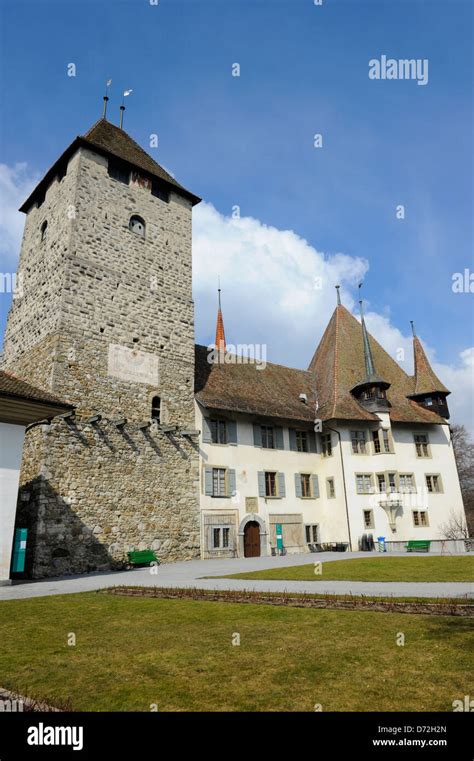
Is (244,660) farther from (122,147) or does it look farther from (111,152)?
(122,147)

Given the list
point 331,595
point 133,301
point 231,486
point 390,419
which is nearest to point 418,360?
point 390,419

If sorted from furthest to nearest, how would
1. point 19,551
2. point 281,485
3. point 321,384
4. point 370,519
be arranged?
point 321,384
point 370,519
point 281,485
point 19,551

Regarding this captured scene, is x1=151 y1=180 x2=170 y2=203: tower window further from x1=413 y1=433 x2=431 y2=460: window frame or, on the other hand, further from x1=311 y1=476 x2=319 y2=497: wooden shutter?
x1=413 y1=433 x2=431 y2=460: window frame

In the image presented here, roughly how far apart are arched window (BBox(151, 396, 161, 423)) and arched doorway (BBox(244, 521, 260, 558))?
682 cm

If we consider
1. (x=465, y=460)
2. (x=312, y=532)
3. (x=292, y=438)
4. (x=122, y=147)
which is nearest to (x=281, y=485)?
(x=292, y=438)

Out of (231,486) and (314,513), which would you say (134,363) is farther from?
(314,513)

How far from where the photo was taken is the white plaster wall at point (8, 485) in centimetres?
1345

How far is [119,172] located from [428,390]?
69.9 ft

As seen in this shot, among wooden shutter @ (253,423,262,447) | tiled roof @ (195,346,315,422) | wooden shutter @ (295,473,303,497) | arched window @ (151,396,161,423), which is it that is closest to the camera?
arched window @ (151,396,161,423)

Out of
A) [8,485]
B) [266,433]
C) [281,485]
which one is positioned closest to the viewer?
[8,485]

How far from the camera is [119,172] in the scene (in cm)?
2402

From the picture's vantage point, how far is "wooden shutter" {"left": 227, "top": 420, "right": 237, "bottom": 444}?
24.1 m

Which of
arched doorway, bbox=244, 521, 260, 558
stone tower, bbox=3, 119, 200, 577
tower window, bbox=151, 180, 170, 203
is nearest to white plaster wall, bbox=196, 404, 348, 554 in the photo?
arched doorway, bbox=244, 521, 260, 558

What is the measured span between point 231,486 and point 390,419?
10195mm
